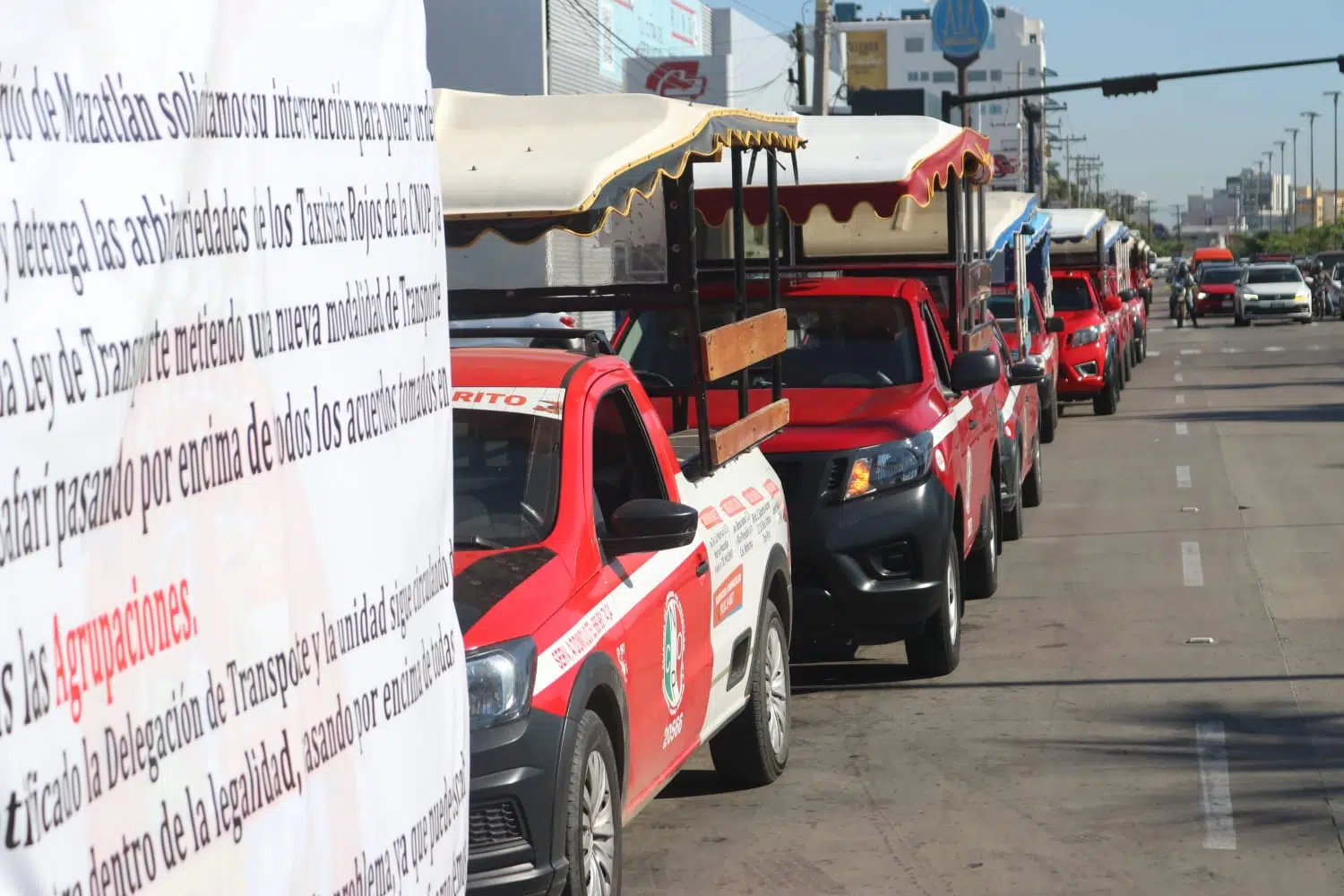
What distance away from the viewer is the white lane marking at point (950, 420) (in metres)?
9.19

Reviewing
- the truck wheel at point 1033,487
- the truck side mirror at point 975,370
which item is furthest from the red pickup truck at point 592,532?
the truck wheel at point 1033,487

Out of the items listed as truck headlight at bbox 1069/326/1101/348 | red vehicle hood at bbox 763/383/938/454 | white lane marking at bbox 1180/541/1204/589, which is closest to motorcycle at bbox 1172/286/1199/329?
truck headlight at bbox 1069/326/1101/348

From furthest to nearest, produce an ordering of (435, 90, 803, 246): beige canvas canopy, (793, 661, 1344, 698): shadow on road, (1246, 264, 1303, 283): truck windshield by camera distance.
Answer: (1246, 264, 1303, 283): truck windshield < (793, 661, 1344, 698): shadow on road < (435, 90, 803, 246): beige canvas canopy

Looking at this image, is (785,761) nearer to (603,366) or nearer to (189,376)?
(603,366)

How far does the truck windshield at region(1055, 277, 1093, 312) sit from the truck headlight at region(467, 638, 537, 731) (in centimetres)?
2107

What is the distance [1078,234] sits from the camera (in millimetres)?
27562

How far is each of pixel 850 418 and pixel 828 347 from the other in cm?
76

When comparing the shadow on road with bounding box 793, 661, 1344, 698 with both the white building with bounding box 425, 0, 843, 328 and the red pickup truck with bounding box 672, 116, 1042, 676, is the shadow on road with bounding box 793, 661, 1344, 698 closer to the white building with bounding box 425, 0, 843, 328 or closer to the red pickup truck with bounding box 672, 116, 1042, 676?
the red pickup truck with bounding box 672, 116, 1042, 676

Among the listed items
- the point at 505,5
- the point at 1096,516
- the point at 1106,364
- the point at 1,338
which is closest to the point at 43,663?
the point at 1,338

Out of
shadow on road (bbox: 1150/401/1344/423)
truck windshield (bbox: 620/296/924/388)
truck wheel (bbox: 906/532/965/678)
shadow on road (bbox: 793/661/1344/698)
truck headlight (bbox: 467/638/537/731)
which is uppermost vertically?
truck windshield (bbox: 620/296/924/388)

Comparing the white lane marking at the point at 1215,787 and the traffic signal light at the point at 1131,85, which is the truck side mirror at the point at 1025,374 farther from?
the traffic signal light at the point at 1131,85

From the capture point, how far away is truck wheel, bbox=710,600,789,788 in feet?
23.2

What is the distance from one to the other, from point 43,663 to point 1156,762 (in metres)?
6.34

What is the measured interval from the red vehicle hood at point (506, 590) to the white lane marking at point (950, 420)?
412 centimetres
